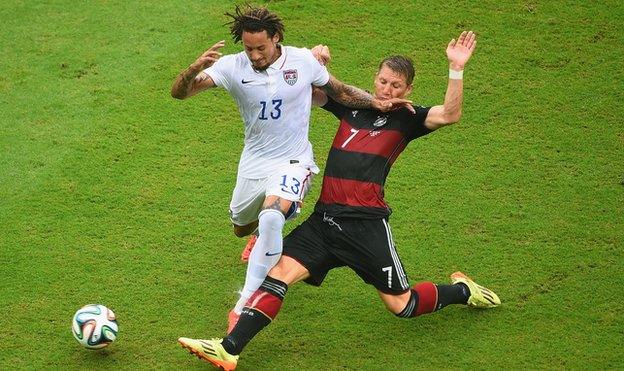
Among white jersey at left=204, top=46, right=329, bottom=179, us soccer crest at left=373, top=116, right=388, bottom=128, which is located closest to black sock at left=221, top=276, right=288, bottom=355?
white jersey at left=204, top=46, right=329, bottom=179

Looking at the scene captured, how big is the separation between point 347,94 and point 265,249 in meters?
1.35

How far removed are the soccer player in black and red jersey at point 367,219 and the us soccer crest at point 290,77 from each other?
0.37 meters

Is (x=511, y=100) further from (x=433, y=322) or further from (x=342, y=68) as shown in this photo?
(x=433, y=322)

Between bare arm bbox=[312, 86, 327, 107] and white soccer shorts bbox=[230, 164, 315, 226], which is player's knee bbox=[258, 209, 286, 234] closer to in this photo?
white soccer shorts bbox=[230, 164, 315, 226]

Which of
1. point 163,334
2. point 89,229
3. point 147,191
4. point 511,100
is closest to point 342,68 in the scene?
point 511,100

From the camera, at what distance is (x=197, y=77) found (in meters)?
7.40

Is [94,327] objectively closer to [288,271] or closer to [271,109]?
[288,271]

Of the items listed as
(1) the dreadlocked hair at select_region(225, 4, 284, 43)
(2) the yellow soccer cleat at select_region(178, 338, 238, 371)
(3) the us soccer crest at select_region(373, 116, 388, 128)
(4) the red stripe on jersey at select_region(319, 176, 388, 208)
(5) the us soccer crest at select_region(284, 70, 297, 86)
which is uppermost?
(1) the dreadlocked hair at select_region(225, 4, 284, 43)

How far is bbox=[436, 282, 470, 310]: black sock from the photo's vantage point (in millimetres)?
7750

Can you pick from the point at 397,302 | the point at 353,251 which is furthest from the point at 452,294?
the point at 353,251

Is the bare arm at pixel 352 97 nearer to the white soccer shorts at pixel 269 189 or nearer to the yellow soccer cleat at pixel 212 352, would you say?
the white soccer shorts at pixel 269 189

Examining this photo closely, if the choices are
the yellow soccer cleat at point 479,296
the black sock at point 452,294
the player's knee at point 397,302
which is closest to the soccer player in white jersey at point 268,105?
the player's knee at point 397,302

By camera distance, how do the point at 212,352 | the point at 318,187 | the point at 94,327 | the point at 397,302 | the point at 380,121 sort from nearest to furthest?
the point at 212,352 < the point at 94,327 < the point at 397,302 < the point at 380,121 < the point at 318,187

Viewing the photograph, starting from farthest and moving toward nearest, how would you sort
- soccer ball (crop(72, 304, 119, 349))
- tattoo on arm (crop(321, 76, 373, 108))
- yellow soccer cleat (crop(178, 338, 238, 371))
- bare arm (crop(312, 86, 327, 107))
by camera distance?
bare arm (crop(312, 86, 327, 107))
tattoo on arm (crop(321, 76, 373, 108))
soccer ball (crop(72, 304, 119, 349))
yellow soccer cleat (crop(178, 338, 238, 371))
